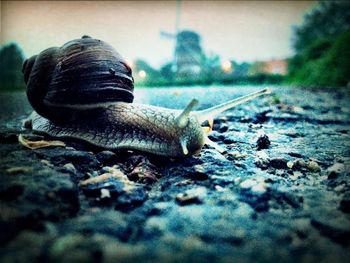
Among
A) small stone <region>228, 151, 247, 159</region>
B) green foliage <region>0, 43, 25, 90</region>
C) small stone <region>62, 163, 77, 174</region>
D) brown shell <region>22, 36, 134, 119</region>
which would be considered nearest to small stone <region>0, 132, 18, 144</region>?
brown shell <region>22, 36, 134, 119</region>

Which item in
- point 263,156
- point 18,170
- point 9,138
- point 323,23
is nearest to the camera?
point 18,170

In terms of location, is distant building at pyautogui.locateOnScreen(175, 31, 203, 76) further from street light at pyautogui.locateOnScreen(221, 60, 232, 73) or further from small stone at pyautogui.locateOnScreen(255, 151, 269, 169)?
small stone at pyautogui.locateOnScreen(255, 151, 269, 169)

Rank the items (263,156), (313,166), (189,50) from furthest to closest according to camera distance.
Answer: (189,50) < (263,156) < (313,166)

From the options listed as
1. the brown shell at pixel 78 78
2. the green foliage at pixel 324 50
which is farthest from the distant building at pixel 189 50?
the brown shell at pixel 78 78

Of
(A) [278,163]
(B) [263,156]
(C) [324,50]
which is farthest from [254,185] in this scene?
(C) [324,50]

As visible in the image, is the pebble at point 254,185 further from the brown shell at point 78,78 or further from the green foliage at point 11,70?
the green foliage at point 11,70

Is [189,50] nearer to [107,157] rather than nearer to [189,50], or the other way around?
[189,50]
